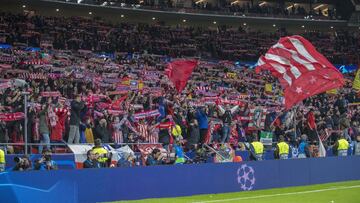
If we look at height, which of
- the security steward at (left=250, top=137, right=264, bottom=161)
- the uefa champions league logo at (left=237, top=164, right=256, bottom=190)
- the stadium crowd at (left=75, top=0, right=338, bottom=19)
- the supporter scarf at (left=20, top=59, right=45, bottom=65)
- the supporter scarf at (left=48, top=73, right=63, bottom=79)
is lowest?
the uefa champions league logo at (left=237, top=164, right=256, bottom=190)

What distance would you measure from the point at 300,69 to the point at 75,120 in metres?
9.37

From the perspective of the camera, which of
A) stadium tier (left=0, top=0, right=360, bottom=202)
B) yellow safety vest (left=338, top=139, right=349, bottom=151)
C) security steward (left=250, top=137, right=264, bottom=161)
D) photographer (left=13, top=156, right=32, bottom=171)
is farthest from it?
yellow safety vest (left=338, top=139, right=349, bottom=151)

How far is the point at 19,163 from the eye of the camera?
1825 centimetres

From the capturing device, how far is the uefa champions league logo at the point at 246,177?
22348 millimetres

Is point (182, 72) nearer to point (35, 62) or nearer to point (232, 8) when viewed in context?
point (35, 62)

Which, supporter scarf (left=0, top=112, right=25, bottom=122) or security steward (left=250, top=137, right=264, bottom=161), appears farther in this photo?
security steward (left=250, top=137, right=264, bottom=161)

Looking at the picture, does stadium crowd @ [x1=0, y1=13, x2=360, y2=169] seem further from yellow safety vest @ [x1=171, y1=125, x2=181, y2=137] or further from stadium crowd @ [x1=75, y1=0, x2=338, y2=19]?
stadium crowd @ [x1=75, y1=0, x2=338, y2=19]

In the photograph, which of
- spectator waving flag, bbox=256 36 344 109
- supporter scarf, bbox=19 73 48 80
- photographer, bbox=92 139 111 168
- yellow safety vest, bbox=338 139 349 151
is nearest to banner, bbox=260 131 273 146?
spectator waving flag, bbox=256 36 344 109

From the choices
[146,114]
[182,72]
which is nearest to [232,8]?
[182,72]

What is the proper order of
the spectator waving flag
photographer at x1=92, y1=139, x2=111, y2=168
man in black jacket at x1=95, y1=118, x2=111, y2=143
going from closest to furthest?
photographer at x1=92, y1=139, x2=111, y2=168 → man in black jacket at x1=95, y1=118, x2=111, y2=143 → the spectator waving flag

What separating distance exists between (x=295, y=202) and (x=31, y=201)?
976cm

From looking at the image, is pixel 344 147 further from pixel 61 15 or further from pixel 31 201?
pixel 61 15

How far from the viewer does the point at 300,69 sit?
87.6 feet

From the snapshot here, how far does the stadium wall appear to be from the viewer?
17.3 metres
